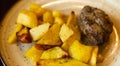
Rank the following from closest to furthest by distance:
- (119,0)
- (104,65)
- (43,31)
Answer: (104,65) → (43,31) → (119,0)

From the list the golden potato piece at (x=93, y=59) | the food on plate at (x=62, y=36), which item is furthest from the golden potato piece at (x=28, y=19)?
the golden potato piece at (x=93, y=59)

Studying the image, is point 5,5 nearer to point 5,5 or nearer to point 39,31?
point 5,5

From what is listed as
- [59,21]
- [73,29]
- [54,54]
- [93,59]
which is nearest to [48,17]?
[59,21]

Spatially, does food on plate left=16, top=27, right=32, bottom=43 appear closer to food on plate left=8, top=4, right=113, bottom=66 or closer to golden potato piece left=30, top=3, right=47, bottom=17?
food on plate left=8, top=4, right=113, bottom=66

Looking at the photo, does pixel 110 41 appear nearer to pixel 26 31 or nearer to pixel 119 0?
pixel 119 0

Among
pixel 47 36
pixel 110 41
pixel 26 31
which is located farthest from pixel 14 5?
pixel 110 41

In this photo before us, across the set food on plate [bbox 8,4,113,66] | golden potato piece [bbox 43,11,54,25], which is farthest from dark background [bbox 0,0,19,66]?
golden potato piece [bbox 43,11,54,25]

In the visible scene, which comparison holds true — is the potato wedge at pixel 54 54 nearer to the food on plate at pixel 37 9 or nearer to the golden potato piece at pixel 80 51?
the golden potato piece at pixel 80 51

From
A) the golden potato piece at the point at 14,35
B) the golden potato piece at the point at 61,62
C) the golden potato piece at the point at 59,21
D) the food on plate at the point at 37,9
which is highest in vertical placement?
the food on plate at the point at 37,9
